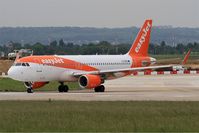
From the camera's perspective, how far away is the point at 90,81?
54.4m

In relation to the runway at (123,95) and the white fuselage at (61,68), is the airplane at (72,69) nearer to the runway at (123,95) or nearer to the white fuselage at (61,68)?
the white fuselage at (61,68)

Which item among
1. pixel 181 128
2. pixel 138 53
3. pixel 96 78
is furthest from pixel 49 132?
pixel 138 53

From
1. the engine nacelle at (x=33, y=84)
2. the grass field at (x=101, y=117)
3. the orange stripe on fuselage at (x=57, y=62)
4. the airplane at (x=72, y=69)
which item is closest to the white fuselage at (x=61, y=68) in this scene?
the airplane at (x=72, y=69)

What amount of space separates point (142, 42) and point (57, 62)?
10110mm

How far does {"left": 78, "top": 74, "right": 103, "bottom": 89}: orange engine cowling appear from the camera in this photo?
179 feet

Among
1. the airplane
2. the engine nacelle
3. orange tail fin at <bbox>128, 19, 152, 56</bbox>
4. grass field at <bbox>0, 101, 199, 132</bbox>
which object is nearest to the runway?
the airplane

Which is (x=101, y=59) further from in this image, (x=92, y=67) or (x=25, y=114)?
(x=25, y=114)

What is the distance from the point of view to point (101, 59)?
5916 centimetres

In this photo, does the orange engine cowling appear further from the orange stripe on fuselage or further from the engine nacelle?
the engine nacelle

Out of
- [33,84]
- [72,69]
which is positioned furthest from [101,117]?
[72,69]

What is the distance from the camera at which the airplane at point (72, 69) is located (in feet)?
177

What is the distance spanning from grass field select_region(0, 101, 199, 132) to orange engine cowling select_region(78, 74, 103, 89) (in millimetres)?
16315

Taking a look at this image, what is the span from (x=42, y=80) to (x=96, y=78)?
414 centimetres

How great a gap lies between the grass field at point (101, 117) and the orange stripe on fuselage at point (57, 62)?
16316mm
